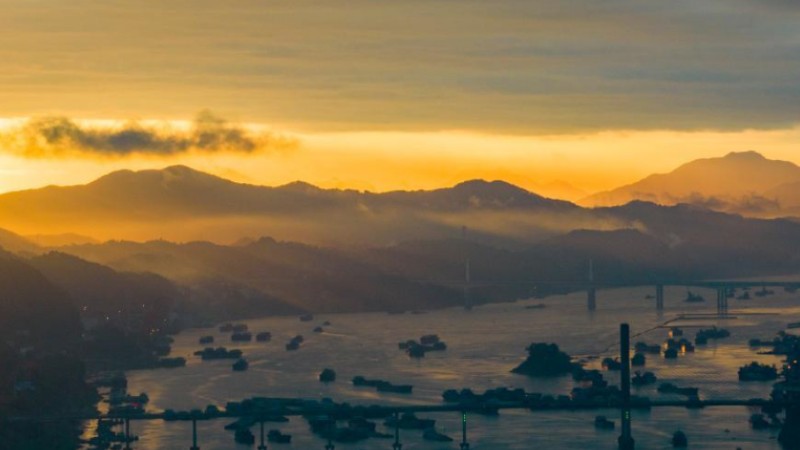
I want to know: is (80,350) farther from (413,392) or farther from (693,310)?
(693,310)

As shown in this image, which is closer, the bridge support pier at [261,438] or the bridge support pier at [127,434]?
the bridge support pier at [261,438]

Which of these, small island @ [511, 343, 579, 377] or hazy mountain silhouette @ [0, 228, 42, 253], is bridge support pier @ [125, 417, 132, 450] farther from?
hazy mountain silhouette @ [0, 228, 42, 253]

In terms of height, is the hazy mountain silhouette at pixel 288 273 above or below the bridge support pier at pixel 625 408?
above

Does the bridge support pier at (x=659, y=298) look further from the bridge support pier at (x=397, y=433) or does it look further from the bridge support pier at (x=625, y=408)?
the bridge support pier at (x=397, y=433)

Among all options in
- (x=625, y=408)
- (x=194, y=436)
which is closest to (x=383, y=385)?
(x=625, y=408)

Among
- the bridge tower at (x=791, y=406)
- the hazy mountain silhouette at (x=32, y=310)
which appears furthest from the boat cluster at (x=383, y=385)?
the hazy mountain silhouette at (x=32, y=310)

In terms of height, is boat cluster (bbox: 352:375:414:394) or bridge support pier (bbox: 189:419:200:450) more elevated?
boat cluster (bbox: 352:375:414:394)

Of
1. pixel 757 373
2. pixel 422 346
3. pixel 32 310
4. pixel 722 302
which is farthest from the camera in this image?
pixel 722 302

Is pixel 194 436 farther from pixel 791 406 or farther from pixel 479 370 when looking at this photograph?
pixel 479 370

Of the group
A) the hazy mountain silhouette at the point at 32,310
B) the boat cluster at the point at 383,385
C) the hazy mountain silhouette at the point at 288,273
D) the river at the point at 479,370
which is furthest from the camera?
the hazy mountain silhouette at the point at 288,273

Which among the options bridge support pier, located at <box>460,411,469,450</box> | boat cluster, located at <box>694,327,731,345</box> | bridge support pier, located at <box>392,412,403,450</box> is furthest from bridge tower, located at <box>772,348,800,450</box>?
boat cluster, located at <box>694,327,731,345</box>

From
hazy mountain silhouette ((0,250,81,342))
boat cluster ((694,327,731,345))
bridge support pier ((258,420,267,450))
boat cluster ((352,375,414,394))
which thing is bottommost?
bridge support pier ((258,420,267,450))
